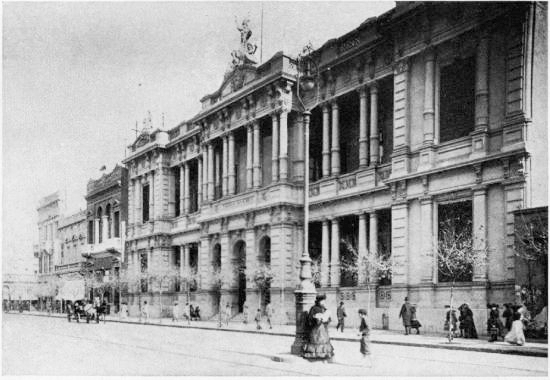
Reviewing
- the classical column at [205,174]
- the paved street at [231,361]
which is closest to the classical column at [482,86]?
the paved street at [231,361]

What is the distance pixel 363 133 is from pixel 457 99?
6164 mm

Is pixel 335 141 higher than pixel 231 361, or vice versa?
pixel 335 141

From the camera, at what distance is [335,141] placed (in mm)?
33125

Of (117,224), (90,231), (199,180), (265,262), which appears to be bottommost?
(265,262)

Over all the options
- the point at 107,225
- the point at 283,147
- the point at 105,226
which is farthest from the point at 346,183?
the point at 105,226

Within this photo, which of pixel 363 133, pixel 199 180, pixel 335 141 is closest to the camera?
pixel 363 133

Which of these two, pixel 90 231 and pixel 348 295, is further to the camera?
pixel 90 231

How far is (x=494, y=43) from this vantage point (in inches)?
957

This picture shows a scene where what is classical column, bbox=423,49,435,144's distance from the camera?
86.5ft

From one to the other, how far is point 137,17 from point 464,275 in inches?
635

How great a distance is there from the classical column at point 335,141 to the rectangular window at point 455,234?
7.89 m

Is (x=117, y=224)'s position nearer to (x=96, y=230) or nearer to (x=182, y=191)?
(x=96, y=230)

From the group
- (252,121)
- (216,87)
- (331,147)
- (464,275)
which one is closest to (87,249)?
(216,87)

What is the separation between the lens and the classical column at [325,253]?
3225 cm
